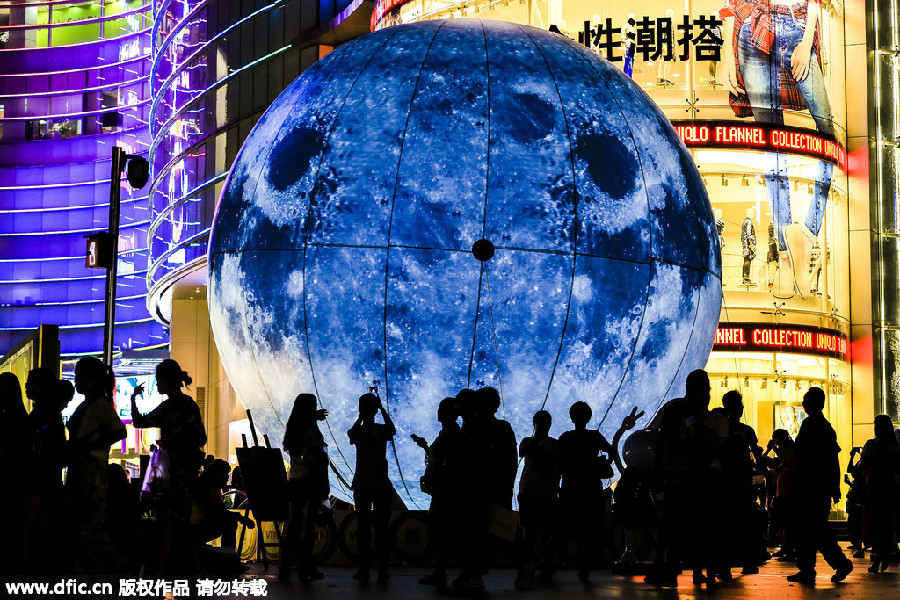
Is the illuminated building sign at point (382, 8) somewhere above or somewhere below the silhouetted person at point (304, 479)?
above

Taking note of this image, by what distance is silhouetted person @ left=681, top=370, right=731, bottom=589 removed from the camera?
380 inches

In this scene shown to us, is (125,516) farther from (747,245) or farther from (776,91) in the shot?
(776,91)

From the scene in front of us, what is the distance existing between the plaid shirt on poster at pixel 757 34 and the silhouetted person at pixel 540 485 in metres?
16.8

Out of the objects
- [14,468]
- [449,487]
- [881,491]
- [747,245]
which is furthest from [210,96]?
[14,468]

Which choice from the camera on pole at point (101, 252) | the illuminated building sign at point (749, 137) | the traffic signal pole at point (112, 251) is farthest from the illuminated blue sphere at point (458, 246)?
the illuminated building sign at point (749, 137)

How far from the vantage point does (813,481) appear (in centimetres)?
1062

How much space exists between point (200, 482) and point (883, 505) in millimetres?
6414

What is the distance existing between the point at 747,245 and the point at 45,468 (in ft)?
66.0

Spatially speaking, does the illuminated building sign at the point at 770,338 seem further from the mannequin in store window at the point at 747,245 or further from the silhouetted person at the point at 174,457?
the silhouetted person at the point at 174,457

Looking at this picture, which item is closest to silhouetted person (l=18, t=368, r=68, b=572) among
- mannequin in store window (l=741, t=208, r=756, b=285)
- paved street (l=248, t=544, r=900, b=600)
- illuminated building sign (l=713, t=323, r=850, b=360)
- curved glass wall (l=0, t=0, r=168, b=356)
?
paved street (l=248, t=544, r=900, b=600)

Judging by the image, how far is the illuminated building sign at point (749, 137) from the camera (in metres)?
25.6

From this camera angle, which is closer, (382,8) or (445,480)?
(445,480)

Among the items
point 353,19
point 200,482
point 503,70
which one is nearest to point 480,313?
point 503,70

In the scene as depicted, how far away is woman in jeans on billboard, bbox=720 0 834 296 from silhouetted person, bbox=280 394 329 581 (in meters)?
17.3
